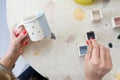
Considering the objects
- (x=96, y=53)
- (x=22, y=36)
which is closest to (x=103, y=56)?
(x=96, y=53)

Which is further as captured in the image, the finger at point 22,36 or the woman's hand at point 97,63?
the finger at point 22,36

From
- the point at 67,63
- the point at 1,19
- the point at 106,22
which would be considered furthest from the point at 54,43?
the point at 1,19

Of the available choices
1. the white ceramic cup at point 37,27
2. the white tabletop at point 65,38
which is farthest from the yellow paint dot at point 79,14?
the white ceramic cup at point 37,27

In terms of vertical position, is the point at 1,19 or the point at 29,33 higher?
the point at 29,33

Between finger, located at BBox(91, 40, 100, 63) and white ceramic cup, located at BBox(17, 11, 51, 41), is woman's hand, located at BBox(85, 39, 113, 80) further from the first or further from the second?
white ceramic cup, located at BBox(17, 11, 51, 41)

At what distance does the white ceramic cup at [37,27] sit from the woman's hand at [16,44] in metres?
0.03

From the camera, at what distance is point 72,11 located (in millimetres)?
961

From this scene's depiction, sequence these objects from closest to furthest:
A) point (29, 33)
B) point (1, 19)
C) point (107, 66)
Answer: point (107, 66)
point (29, 33)
point (1, 19)

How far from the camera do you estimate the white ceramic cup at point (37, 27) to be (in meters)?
0.86

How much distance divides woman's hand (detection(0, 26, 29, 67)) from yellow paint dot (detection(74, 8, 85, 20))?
0.68 feet

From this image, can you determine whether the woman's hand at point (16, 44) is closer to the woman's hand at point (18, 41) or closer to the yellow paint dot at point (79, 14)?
the woman's hand at point (18, 41)

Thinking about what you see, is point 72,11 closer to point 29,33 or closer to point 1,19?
point 29,33

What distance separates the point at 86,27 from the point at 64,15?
99 mm

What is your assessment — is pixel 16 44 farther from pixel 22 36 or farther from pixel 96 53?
pixel 96 53
